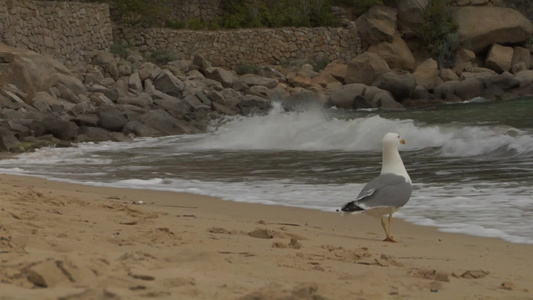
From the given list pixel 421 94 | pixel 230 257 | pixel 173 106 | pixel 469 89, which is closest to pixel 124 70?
pixel 173 106

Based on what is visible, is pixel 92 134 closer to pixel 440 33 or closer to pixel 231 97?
pixel 231 97

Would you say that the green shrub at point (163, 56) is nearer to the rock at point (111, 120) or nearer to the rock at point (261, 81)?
the rock at point (261, 81)

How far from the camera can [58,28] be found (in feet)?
113

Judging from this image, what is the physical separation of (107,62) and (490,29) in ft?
61.1

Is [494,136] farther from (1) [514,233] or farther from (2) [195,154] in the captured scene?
(1) [514,233]

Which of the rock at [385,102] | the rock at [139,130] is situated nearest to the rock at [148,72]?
the rock at [139,130]

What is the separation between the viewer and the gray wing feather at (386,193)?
23.6 feet

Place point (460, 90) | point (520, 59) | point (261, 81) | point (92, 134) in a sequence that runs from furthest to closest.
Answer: point (520, 59) < point (460, 90) < point (261, 81) < point (92, 134)

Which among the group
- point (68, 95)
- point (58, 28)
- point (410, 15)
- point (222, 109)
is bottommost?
point (222, 109)

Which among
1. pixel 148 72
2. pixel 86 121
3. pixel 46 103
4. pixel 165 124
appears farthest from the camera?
pixel 148 72

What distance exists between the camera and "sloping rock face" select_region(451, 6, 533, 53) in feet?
137

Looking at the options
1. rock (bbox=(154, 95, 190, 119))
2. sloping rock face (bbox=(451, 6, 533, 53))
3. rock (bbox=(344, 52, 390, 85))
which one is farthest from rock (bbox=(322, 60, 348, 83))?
rock (bbox=(154, 95, 190, 119))

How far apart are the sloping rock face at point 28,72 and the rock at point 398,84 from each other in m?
12.6

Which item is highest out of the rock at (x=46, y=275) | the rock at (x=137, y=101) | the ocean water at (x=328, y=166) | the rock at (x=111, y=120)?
the rock at (x=46, y=275)
